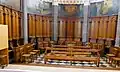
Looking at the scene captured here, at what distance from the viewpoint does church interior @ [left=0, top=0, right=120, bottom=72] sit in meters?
6.96

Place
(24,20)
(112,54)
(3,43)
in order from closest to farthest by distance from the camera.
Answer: (3,43), (112,54), (24,20)

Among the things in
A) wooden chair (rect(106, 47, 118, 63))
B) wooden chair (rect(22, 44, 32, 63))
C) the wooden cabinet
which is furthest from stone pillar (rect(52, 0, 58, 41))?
the wooden cabinet

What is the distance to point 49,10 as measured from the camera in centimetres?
1112

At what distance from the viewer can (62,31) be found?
11617 millimetres

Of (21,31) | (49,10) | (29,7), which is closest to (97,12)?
(49,10)

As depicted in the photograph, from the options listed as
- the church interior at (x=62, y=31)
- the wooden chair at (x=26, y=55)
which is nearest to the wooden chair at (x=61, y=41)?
the church interior at (x=62, y=31)

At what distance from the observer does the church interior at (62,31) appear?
6957 millimetres

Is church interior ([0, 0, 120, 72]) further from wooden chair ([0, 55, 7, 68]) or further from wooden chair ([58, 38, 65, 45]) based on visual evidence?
wooden chair ([0, 55, 7, 68])

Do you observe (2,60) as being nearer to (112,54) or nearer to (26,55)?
(26,55)

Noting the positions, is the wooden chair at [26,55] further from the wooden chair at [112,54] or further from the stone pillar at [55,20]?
the wooden chair at [112,54]

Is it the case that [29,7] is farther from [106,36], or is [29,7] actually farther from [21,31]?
[106,36]

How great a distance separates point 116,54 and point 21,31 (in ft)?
16.8

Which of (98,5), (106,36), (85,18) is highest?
(98,5)

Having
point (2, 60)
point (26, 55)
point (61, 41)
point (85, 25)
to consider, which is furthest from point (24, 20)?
point (85, 25)
